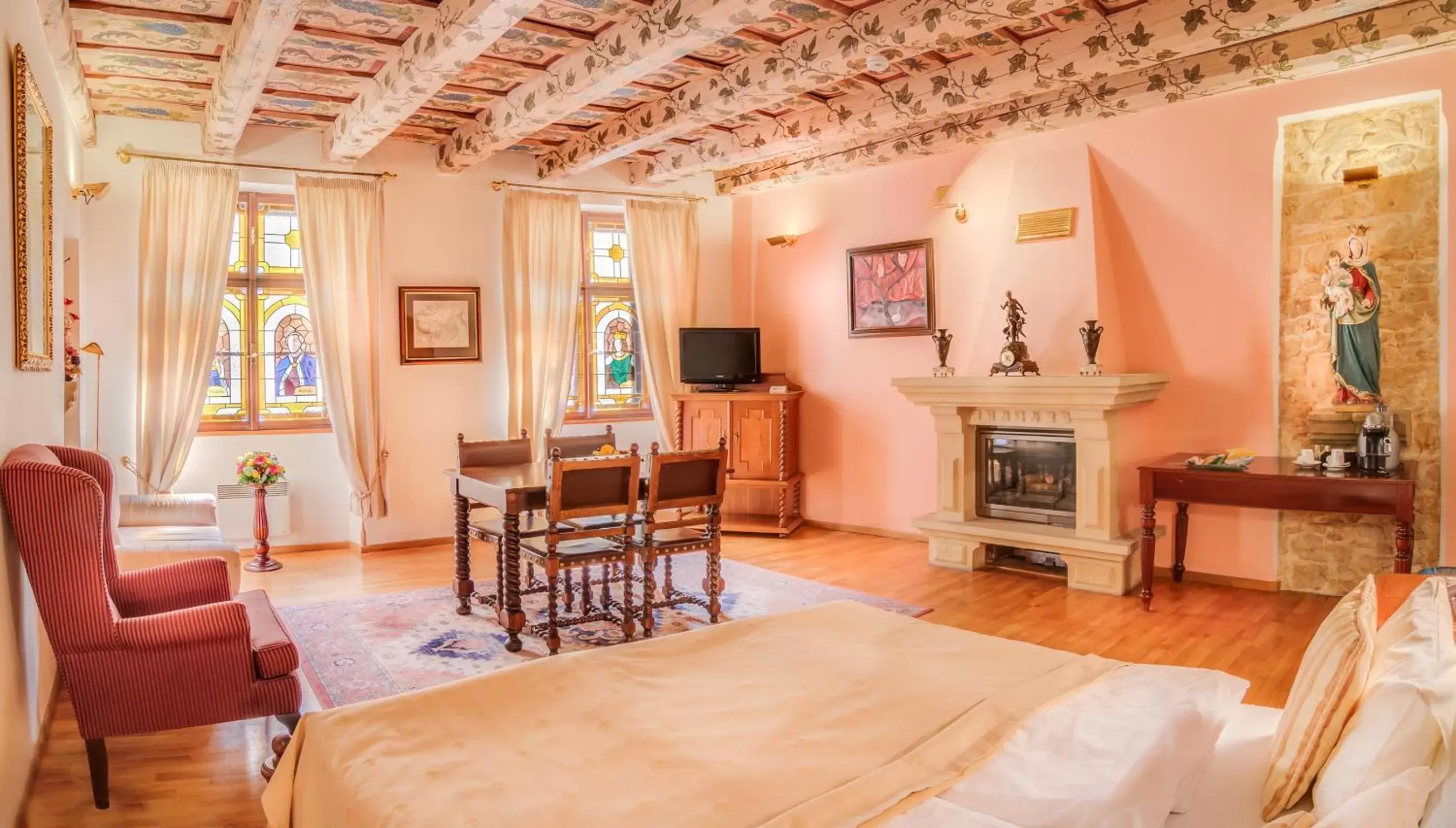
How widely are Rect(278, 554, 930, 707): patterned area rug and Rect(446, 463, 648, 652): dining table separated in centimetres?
10

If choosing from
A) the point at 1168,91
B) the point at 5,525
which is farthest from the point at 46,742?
the point at 1168,91

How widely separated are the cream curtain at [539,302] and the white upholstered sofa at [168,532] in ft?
7.82

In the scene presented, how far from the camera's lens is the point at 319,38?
4520mm

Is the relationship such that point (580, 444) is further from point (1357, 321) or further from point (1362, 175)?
point (1362, 175)

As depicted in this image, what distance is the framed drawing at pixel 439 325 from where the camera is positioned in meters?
6.67

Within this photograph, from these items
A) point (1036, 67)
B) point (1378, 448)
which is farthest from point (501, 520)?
point (1378, 448)

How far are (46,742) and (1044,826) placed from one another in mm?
3333

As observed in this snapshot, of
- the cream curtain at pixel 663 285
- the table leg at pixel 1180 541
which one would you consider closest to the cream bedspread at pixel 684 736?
the table leg at pixel 1180 541

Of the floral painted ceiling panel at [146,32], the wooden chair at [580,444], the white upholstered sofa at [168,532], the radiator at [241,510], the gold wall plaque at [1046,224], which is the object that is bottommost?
the radiator at [241,510]

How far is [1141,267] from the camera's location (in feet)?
18.1

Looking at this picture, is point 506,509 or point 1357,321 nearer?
point 506,509

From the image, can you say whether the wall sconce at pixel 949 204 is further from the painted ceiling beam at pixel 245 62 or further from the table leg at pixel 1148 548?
the painted ceiling beam at pixel 245 62

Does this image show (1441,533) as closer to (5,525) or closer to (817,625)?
(817,625)

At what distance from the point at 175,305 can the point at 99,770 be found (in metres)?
4.03
